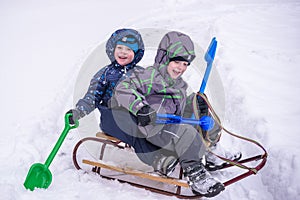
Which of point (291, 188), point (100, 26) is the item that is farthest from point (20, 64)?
point (291, 188)

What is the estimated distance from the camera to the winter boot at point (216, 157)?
2.56 metres

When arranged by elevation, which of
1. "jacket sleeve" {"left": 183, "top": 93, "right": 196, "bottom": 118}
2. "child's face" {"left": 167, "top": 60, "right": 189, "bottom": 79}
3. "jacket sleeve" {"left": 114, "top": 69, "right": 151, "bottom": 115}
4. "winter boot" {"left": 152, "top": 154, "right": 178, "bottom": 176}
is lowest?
"winter boot" {"left": 152, "top": 154, "right": 178, "bottom": 176}

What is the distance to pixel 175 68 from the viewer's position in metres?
2.44

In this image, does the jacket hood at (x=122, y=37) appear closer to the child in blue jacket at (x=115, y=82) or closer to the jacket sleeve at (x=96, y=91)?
the child in blue jacket at (x=115, y=82)

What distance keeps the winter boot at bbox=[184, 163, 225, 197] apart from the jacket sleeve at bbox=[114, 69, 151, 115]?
24.6 inches

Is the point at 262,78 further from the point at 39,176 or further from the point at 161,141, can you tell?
the point at 39,176

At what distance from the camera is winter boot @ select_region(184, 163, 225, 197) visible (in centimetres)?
204

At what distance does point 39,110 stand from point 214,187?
86.5 inches

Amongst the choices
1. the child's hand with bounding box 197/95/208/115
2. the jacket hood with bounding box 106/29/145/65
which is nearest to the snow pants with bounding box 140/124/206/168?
the child's hand with bounding box 197/95/208/115

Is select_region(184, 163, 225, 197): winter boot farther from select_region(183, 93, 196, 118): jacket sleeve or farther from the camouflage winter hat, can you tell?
the camouflage winter hat

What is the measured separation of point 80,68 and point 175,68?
2446 millimetres

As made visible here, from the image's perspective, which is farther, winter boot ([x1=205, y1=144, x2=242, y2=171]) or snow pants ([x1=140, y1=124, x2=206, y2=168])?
winter boot ([x1=205, y1=144, x2=242, y2=171])

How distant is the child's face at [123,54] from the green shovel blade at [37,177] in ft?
3.64

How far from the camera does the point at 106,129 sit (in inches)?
99.7
